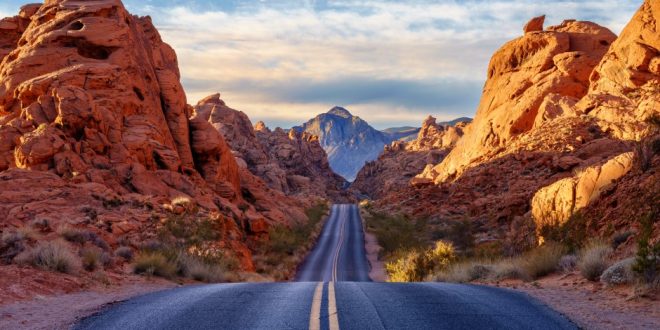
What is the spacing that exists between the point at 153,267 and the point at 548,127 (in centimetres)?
5022

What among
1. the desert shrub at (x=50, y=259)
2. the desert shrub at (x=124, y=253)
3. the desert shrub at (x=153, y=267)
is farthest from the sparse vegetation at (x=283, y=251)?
the desert shrub at (x=50, y=259)

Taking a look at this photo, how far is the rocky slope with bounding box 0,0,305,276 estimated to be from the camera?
93.7 ft

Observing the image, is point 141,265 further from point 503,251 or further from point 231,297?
point 503,251

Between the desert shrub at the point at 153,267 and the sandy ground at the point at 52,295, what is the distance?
1.31 metres

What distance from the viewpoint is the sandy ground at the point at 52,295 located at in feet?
29.5

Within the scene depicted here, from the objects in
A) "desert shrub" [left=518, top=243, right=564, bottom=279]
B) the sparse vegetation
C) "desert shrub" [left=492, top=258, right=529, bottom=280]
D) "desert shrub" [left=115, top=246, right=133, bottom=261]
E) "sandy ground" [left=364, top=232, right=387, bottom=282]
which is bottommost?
"sandy ground" [left=364, top=232, right=387, bottom=282]

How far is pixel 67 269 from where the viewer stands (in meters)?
14.2

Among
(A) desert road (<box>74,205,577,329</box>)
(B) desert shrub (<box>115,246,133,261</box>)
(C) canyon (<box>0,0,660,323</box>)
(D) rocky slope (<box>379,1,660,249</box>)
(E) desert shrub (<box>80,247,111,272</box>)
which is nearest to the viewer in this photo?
(A) desert road (<box>74,205,577,329</box>)

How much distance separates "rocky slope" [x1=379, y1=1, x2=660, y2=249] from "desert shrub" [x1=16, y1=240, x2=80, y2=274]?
1569 centimetres

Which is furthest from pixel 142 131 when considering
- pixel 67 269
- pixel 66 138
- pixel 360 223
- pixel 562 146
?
pixel 360 223

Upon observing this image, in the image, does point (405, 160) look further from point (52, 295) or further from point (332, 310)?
point (332, 310)

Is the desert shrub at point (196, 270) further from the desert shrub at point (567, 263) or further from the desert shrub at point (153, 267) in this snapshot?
the desert shrub at point (567, 263)

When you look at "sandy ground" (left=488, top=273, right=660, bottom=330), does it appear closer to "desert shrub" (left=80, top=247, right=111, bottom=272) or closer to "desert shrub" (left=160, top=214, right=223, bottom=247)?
"desert shrub" (left=80, top=247, right=111, bottom=272)

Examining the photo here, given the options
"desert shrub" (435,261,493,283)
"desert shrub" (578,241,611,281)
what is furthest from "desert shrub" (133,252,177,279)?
"desert shrub" (578,241,611,281)
